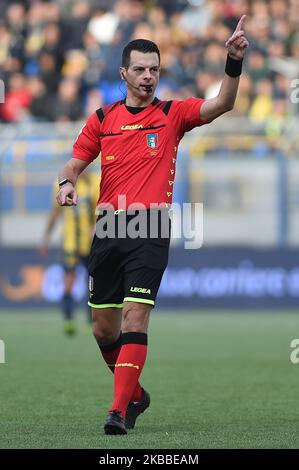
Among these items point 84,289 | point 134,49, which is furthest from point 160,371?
point 84,289

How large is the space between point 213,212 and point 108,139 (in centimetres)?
1198

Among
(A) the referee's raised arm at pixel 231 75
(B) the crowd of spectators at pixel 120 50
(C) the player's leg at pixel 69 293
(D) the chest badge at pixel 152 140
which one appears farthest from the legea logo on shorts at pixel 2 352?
(B) the crowd of spectators at pixel 120 50

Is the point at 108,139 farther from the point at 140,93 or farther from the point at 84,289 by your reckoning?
the point at 84,289

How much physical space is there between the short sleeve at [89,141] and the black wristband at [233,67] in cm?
99

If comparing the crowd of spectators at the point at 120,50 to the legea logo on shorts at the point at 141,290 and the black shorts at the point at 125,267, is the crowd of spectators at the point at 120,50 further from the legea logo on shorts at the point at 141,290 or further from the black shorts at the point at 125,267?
the legea logo on shorts at the point at 141,290

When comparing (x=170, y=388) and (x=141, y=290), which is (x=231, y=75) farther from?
(x=170, y=388)

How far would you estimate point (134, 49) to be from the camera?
25.2 ft

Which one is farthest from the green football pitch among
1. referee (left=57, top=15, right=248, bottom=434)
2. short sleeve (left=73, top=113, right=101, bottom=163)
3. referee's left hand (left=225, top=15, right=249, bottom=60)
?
referee's left hand (left=225, top=15, right=249, bottom=60)

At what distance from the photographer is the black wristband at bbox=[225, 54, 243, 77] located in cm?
736

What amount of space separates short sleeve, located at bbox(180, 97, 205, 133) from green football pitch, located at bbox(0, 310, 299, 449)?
6.29 feet

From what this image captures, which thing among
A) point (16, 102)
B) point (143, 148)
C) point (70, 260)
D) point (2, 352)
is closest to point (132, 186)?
point (143, 148)

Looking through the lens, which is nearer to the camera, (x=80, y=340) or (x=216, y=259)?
(x=80, y=340)

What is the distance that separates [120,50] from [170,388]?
41.8 feet

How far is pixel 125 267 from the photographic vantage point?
302 inches
